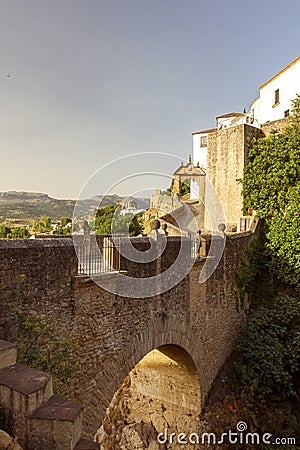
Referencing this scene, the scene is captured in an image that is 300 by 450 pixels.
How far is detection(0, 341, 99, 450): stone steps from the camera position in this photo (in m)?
3.02

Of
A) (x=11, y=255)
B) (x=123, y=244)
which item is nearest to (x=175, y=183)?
(x=123, y=244)

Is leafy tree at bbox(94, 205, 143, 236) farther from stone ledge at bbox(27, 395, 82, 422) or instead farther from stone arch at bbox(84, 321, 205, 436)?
stone ledge at bbox(27, 395, 82, 422)

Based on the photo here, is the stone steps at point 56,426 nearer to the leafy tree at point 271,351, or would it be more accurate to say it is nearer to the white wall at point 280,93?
the leafy tree at point 271,351

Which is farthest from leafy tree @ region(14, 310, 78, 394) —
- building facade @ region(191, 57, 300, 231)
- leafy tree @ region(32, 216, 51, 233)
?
leafy tree @ region(32, 216, 51, 233)

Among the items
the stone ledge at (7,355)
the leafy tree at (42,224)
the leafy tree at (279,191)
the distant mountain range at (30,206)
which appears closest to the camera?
the stone ledge at (7,355)

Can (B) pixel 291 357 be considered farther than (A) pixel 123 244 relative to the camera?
Yes

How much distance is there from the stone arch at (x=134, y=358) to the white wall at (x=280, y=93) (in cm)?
1795

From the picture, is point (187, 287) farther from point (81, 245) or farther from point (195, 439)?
point (195, 439)

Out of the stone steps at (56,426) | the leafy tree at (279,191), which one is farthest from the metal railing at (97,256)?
the leafy tree at (279,191)

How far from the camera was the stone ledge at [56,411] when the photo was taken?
10.1 ft

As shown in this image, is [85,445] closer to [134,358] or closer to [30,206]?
[134,358]

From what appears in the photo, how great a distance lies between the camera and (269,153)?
14438 millimetres

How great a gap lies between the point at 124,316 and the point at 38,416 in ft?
12.3

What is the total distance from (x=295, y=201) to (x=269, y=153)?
2.61 meters
